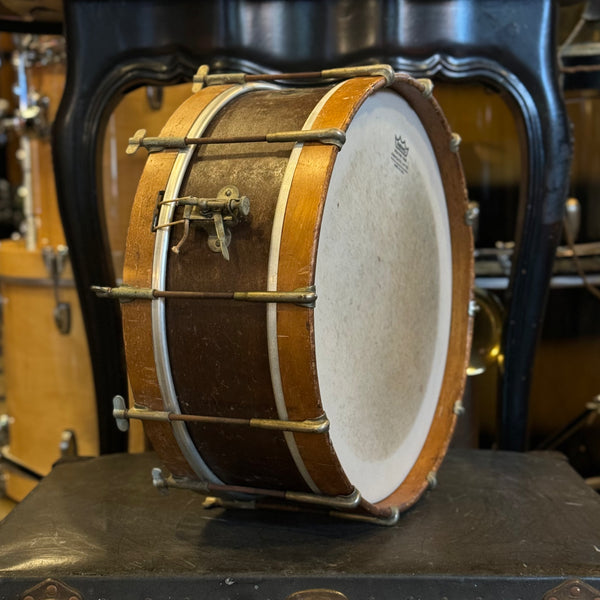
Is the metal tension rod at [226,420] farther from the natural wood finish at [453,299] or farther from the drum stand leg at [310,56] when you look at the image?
the drum stand leg at [310,56]

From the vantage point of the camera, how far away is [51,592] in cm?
96

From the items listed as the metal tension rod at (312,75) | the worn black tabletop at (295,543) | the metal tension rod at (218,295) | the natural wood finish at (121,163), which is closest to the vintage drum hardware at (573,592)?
the worn black tabletop at (295,543)

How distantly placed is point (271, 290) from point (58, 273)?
45.8 inches

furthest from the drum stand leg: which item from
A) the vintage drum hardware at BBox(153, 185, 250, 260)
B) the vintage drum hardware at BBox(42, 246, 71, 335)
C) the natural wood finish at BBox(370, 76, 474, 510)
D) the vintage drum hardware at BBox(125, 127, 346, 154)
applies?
the vintage drum hardware at BBox(42, 246, 71, 335)

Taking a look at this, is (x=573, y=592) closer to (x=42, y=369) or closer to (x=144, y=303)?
(x=144, y=303)

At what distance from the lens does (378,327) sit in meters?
1.15

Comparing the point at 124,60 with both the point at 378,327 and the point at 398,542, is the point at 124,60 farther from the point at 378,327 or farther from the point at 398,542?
Answer: the point at 398,542

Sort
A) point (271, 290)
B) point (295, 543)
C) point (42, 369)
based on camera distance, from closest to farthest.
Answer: point (271, 290) < point (295, 543) < point (42, 369)

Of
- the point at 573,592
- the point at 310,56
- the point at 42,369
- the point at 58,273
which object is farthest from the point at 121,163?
the point at 573,592

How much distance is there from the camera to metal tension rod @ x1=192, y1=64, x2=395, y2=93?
1.06 m

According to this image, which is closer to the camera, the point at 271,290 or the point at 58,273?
the point at 271,290

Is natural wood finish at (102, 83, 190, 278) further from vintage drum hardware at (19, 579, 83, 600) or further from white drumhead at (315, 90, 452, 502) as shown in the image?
vintage drum hardware at (19, 579, 83, 600)

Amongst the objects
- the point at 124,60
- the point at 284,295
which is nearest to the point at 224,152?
the point at 284,295

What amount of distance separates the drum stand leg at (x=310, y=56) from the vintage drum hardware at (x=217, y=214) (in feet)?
1.49
